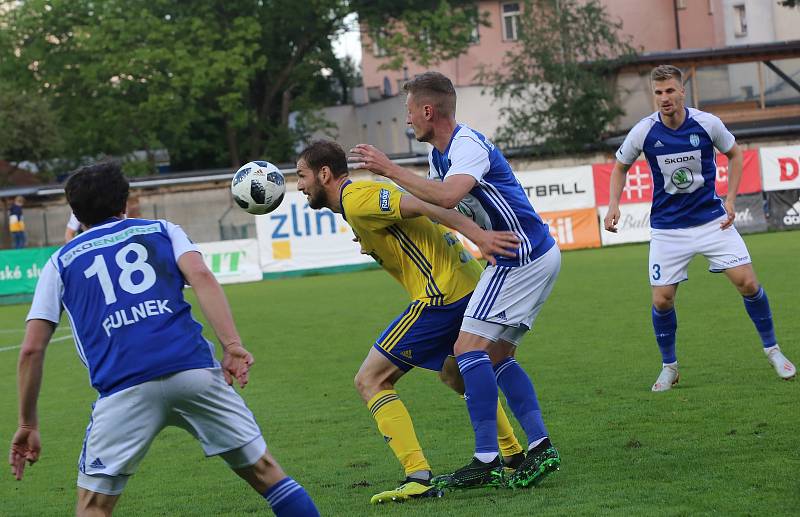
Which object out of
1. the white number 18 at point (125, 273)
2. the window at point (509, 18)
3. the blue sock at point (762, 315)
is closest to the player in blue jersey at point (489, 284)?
the white number 18 at point (125, 273)

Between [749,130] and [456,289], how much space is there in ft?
101

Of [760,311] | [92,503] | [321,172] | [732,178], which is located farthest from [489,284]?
[732,178]

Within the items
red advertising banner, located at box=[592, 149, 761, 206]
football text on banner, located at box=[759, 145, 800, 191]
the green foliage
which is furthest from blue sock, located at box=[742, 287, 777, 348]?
the green foliage

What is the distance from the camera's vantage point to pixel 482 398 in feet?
19.9

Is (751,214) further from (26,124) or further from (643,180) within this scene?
(26,124)

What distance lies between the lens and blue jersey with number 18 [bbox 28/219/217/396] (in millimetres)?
4449

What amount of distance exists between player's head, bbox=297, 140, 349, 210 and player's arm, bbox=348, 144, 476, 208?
0.45 meters

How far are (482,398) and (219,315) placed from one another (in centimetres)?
197

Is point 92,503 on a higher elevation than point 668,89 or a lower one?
lower

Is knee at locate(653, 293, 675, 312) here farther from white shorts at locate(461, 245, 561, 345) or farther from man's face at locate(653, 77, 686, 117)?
white shorts at locate(461, 245, 561, 345)

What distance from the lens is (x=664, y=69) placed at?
8641mm

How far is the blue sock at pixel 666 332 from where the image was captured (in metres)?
8.96

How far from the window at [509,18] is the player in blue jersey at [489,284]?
165ft

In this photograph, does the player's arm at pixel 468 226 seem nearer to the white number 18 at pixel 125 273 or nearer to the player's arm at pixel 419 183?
the player's arm at pixel 419 183
